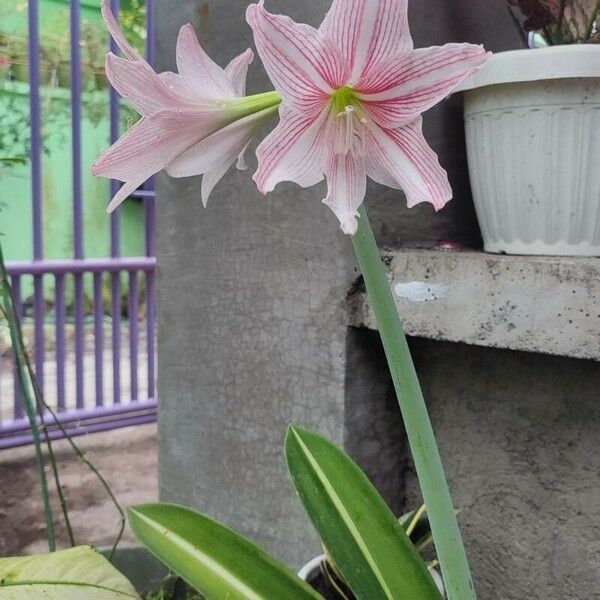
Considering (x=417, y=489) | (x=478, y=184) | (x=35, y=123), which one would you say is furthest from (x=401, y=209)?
(x=35, y=123)

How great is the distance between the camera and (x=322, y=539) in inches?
24.4

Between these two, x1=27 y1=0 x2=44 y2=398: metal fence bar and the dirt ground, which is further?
x1=27 y1=0 x2=44 y2=398: metal fence bar

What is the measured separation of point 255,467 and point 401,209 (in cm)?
44

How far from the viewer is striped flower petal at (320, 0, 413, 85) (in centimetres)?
36

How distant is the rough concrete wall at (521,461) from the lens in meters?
0.79

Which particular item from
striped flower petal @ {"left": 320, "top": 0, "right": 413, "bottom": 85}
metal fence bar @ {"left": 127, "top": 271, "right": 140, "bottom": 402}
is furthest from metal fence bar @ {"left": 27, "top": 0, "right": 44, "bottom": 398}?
striped flower petal @ {"left": 320, "top": 0, "right": 413, "bottom": 85}

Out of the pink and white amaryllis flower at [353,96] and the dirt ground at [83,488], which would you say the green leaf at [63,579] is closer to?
the pink and white amaryllis flower at [353,96]

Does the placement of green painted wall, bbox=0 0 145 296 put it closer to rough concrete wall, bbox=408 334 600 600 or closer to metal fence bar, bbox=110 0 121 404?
metal fence bar, bbox=110 0 121 404

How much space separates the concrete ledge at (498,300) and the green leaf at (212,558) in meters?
0.32

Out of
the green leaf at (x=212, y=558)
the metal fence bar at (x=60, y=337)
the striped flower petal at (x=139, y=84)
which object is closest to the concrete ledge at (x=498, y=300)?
the green leaf at (x=212, y=558)

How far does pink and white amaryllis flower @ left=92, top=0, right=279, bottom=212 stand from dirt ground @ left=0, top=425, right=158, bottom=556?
1156mm

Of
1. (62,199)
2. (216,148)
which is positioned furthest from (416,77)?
(62,199)

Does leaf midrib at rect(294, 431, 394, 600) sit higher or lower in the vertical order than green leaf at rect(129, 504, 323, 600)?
higher

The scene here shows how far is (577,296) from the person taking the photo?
2.24 ft
